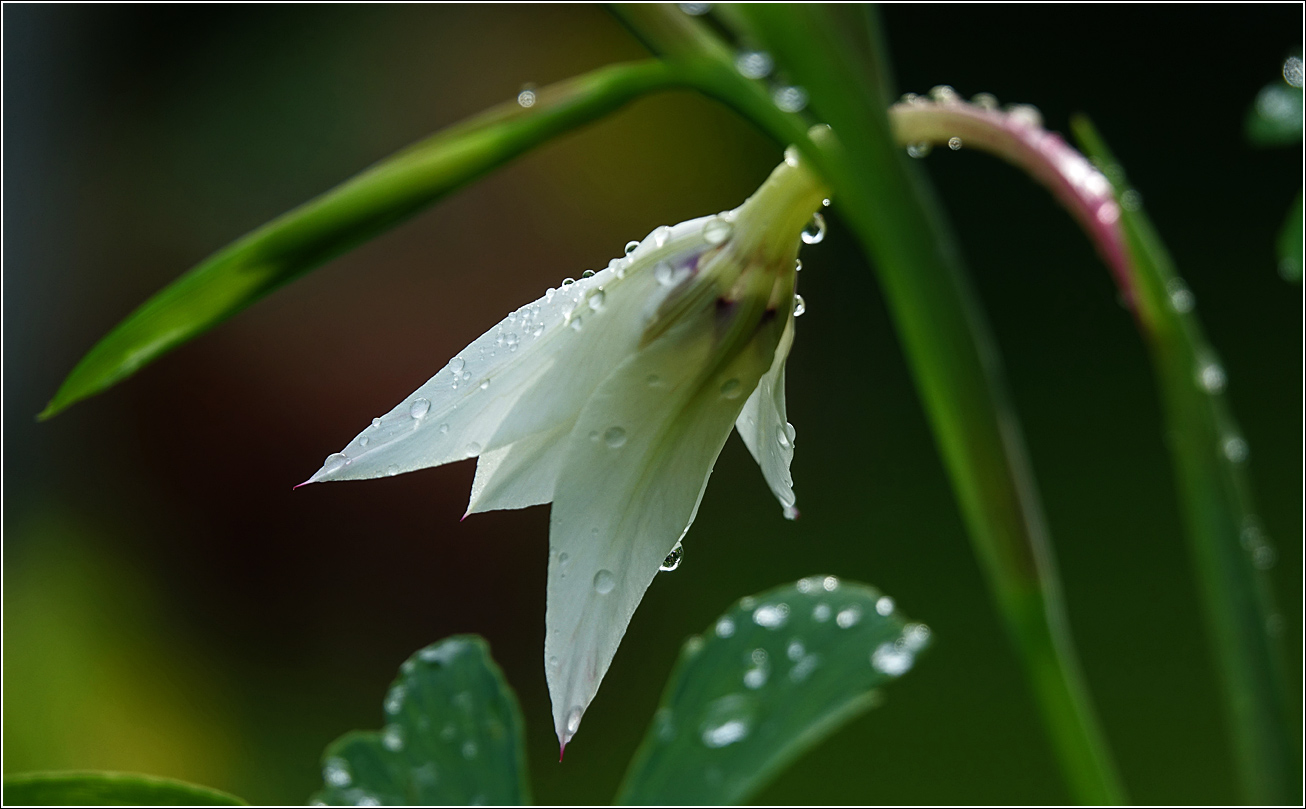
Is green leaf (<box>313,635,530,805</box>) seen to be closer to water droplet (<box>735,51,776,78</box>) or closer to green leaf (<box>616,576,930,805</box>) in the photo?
green leaf (<box>616,576,930,805</box>)

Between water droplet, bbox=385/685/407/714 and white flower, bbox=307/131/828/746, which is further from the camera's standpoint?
water droplet, bbox=385/685/407/714

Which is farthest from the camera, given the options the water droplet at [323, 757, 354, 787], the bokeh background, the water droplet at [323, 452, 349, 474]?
the bokeh background

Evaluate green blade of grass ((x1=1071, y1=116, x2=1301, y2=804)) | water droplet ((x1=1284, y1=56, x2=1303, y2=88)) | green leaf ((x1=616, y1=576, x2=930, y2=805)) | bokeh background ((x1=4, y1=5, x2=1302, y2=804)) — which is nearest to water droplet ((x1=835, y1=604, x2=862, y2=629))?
green leaf ((x1=616, y1=576, x2=930, y2=805))

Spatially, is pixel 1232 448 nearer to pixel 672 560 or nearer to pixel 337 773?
pixel 672 560

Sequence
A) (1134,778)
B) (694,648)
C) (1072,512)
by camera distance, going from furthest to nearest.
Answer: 1. (1072,512)
2. (1134,778)
3. (694,648)

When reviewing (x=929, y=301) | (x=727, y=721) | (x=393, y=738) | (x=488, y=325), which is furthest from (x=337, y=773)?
(x=488, y=325)

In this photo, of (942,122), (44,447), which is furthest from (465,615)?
(942,122)

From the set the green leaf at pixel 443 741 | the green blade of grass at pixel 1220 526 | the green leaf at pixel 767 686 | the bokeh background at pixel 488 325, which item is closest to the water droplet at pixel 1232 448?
the green blade of grass at pixel 1220 526

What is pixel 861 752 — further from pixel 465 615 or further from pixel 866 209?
pixel 866 209
